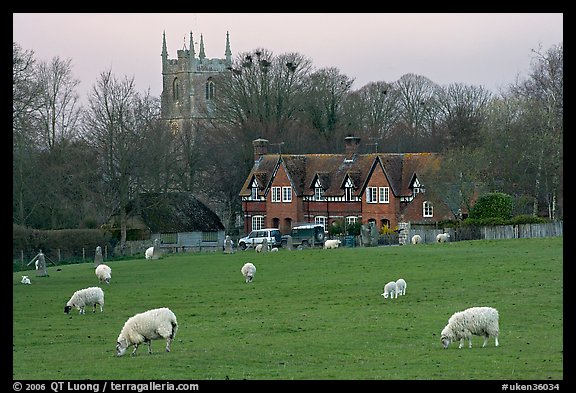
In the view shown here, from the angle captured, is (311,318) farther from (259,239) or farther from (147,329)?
(259,239)

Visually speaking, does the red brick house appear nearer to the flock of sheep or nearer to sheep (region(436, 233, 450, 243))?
sheep (region(436, 233, 450, 243))

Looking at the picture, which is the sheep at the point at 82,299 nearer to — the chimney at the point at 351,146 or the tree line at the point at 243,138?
the tree line at the point at 243,138

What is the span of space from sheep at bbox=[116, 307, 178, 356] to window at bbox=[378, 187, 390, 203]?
2345 inches

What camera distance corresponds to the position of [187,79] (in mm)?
162500

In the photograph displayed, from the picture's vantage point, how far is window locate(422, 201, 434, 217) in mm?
77062

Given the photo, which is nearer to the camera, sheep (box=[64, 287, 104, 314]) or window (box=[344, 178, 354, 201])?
sheep (box=[64, 287, 104, 314])

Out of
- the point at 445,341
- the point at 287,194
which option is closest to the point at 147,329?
the point at 445,341

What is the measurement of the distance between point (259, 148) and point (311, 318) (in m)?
62.0

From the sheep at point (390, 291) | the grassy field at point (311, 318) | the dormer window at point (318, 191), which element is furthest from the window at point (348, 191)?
the sheep at point (390, 291)

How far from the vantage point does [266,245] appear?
63.5 metres

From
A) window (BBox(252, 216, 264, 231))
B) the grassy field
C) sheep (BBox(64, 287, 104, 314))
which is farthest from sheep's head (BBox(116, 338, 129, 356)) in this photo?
window (BBox(252, 216, 264, 231))
